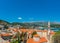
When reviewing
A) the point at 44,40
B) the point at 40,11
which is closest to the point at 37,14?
the point at 40,11

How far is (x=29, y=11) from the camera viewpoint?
3373 millimetres

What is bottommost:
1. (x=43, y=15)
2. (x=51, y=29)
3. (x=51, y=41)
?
(x=51, y=41)

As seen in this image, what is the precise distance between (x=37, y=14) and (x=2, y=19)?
664 mm

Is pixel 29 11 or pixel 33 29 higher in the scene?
pixel 29 11

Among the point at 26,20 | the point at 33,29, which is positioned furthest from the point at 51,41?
the point at 26,20

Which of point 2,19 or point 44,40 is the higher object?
point 2,19

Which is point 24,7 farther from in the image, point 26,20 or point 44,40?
point 44,40

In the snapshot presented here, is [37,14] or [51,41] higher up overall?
[37,14]

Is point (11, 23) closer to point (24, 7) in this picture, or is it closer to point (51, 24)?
point (24, 7)

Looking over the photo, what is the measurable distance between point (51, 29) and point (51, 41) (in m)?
0.22

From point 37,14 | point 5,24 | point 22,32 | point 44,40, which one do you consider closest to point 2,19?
point 5,24

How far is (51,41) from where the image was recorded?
3320 millimetres

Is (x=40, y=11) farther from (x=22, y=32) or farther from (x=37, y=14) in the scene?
(x=22, y=32)

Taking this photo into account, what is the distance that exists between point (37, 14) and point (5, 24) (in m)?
0.64
